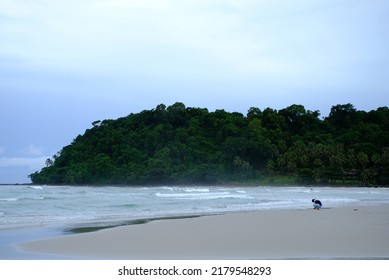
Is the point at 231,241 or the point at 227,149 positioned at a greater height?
the point at 227,149

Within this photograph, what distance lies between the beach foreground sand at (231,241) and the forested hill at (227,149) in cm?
6610

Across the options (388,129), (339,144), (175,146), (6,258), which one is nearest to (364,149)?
(339,144)

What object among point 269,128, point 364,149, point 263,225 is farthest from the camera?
point 269,128

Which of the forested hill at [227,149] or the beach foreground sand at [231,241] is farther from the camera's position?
the forested hill at [227,149]

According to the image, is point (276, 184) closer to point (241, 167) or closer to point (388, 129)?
point (241, 167)

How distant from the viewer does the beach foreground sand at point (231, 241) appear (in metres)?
8.16

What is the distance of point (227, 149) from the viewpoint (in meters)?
84.0

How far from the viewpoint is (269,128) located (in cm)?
9612

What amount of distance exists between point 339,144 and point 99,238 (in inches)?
3063

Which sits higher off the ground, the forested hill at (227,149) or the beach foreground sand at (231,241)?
the forested hill at (227,149)

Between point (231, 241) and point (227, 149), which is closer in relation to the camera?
point (231, 241)

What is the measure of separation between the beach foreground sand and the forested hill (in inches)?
2603

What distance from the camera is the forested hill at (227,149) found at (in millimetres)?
79250

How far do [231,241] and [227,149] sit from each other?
74.5 metres
